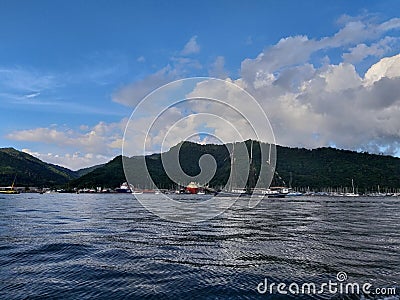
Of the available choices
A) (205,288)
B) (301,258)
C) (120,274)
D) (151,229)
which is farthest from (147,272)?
(151,229)

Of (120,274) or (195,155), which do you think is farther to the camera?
(195,155)

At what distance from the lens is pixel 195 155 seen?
14725 centimetres

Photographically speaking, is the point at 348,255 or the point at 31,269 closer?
the point at 31,269

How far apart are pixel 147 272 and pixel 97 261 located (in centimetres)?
371

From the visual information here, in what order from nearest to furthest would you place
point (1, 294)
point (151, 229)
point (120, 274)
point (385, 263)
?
1. point (1, 294)
2. point (120, 274)
3. point (385, 263)
4. point (151, 229)

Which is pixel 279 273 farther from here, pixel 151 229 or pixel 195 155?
pixel 195 155

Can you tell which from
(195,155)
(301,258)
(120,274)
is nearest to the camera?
(120,274)

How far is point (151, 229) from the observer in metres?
32.1

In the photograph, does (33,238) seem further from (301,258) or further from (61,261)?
(301,258)

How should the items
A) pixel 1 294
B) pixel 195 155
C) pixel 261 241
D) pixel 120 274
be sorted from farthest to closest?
pixel 195 155, pixel 261 241, pixel 120 274, pixel 1 294

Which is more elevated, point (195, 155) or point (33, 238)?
point (195, 155)

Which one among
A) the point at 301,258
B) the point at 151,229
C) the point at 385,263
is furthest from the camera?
the point at 151,229

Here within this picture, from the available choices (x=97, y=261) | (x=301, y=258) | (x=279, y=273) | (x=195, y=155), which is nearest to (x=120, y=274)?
(x=97, y=261)

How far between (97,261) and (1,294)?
5.75 meters
